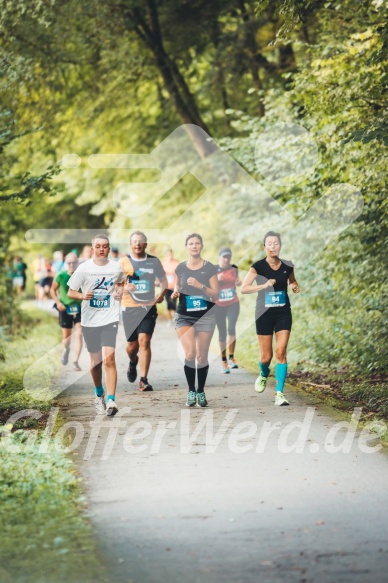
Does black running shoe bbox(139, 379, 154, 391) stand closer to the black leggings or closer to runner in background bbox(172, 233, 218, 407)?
runner in background bbox(172, 233, 218, 407)

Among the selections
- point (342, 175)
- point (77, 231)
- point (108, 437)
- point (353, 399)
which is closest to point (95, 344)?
point (108, 437)

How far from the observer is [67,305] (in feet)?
53.6

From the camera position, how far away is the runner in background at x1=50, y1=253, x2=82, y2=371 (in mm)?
15953

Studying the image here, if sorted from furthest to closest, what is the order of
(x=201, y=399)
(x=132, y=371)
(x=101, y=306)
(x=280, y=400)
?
1. (x=132, y=371)
2. (x=201, y=399)
3. (x=280, y=400)
4. (x=101, y=306)

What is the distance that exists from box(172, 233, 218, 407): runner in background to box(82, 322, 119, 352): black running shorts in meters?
0.94

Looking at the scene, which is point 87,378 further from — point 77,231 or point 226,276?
point 77,231

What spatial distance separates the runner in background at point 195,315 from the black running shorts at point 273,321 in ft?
1.99

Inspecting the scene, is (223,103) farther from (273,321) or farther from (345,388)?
(273,321)

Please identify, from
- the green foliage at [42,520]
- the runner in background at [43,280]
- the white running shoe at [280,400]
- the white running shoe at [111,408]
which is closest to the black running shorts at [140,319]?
the white running shoe at [111,408]

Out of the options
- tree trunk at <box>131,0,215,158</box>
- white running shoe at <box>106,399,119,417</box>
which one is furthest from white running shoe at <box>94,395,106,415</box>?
tree trunk at <box>131,0,215,158</box>

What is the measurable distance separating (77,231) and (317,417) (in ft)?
122

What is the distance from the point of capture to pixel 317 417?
10289 millimetres

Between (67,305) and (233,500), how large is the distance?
386 inches

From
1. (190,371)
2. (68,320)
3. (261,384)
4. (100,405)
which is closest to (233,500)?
(100,405)
